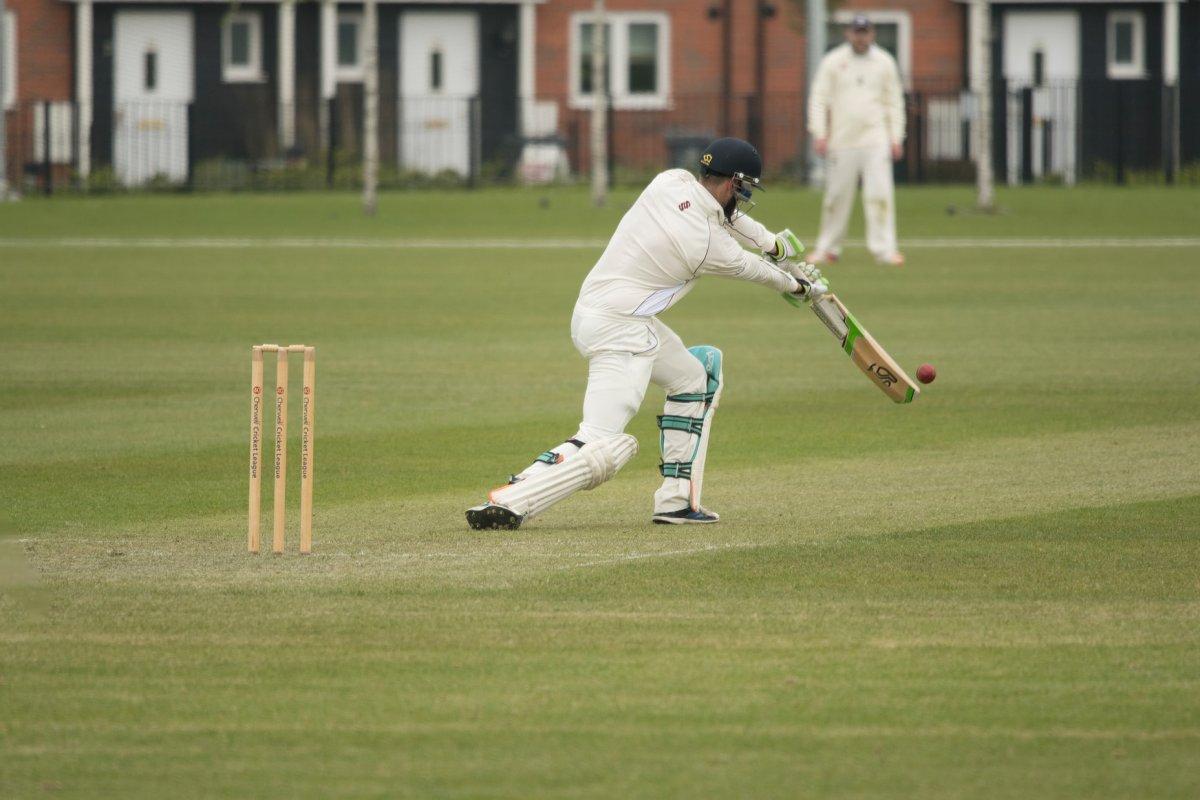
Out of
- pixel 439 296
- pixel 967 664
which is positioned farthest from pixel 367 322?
pixel 967 664

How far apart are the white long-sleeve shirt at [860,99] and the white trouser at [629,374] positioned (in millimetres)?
13645

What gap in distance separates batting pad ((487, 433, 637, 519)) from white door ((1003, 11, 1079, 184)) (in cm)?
2851

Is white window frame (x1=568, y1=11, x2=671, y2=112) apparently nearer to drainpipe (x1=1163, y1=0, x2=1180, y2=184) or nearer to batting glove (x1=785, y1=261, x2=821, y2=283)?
drainpipe (x1=1163, y1=0, x2=1180, y2=184)

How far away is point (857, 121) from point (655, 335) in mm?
13948

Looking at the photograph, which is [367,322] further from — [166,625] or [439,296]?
[166,625]

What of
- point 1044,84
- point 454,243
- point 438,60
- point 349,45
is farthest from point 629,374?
point 349,45

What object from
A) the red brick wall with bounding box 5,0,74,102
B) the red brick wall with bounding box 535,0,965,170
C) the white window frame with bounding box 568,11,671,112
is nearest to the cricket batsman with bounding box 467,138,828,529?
the red brick wall with bounding box 535,0,965,170

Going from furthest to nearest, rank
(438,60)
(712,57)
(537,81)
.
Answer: (438,60) < (537,81) < (712,57)

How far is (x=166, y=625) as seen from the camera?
22.1 feet

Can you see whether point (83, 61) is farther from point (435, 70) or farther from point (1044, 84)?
point (1044, 84)

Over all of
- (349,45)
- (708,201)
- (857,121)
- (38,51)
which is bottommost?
(708,201)

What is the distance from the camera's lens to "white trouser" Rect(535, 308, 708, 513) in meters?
8.70

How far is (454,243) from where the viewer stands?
26.3 m

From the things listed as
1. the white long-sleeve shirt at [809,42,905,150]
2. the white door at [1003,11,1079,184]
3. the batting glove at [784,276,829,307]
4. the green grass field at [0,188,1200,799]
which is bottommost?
the green grass field at [0,188,1200,799]
